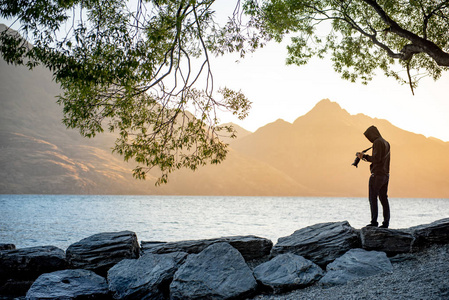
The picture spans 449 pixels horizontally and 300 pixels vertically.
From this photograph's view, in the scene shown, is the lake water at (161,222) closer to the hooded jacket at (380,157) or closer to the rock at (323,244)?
the rock at (323,244)

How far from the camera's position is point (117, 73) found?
27.7ft

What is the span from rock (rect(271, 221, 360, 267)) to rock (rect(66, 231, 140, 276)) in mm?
4497

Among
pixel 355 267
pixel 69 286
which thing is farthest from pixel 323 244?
pixel 69 286

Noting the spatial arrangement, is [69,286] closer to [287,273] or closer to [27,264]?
[27,264]

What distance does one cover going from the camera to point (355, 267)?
826 cm

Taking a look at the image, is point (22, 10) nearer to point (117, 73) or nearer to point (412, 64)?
point (117, 73)

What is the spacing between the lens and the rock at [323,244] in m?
9.34

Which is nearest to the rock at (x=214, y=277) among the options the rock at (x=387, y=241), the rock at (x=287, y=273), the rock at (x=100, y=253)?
the rock at (x=287, y=273)

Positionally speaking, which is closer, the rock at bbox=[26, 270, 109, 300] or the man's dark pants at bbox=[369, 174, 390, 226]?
the rock at bbox=[26, 270, 109, 300]

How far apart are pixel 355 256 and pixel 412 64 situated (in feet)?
38.7

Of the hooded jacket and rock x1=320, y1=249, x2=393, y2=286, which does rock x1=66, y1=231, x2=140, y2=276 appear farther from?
the hooded jacket

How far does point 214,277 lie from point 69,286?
365cm

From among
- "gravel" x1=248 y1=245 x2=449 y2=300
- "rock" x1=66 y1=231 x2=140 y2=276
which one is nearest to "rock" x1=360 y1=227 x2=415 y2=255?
"gravel" x1=248 y1=245 x2=449 y2=300

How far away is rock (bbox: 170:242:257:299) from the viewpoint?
25.7 ft
